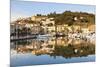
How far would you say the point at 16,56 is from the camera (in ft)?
7.60

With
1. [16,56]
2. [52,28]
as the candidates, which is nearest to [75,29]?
[52,28]

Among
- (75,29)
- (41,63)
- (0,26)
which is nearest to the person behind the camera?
(0,26)

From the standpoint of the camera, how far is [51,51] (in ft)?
8.12

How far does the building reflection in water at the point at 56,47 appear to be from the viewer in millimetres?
2354

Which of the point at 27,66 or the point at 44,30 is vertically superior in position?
the point at 44,30

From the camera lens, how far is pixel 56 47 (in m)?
2.50

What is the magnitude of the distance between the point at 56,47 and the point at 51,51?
7 centimetres

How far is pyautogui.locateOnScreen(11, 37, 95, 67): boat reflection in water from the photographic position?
234 cm

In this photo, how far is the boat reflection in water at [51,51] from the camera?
7.67 feet

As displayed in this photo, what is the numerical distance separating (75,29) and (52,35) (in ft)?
0.99

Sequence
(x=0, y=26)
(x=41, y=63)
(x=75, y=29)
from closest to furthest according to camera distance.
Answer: (x=0, y=26) < (x=41, y=63) < (x=75, y=29)

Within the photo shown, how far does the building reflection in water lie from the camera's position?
2.35 meters
